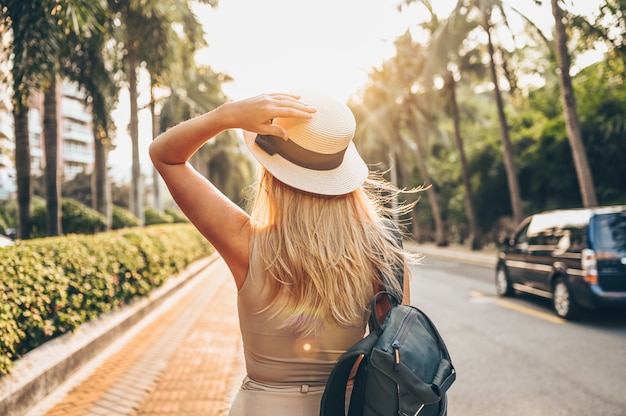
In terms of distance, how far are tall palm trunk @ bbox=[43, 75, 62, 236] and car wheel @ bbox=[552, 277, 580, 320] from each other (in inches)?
382

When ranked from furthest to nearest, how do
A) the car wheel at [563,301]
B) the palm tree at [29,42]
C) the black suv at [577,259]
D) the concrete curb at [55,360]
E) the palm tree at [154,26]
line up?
1. the palm tree at [154,26]
2. the car wheel at [563,301]
3. the black suv at [577,259]
4. the palm tree at [29,42]
5. the concrete curb at [55,360]

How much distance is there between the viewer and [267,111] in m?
1.51

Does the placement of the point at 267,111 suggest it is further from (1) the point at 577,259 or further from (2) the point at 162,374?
(1) the point at 577,259

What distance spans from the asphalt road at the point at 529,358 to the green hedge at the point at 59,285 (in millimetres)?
3788

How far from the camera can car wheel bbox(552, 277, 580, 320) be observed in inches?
330

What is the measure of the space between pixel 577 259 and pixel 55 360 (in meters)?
7.23

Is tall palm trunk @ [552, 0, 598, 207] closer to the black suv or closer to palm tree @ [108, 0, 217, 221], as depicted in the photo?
the black suv

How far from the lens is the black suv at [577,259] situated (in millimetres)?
7906

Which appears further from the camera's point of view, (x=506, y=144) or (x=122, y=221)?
(x=506, y=144)

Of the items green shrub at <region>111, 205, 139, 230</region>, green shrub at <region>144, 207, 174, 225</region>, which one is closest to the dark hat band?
green shrub at <region>111, 205, 139, 230</region>

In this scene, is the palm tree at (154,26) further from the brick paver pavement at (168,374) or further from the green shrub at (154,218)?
the brick paver pavement at (168,374)

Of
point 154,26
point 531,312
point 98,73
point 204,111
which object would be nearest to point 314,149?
point 531,312

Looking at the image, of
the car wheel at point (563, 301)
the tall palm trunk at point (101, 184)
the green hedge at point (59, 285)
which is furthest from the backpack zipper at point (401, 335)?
the tall palm trunk at point (101, 184)

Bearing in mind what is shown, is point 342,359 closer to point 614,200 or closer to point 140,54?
point 140,54
